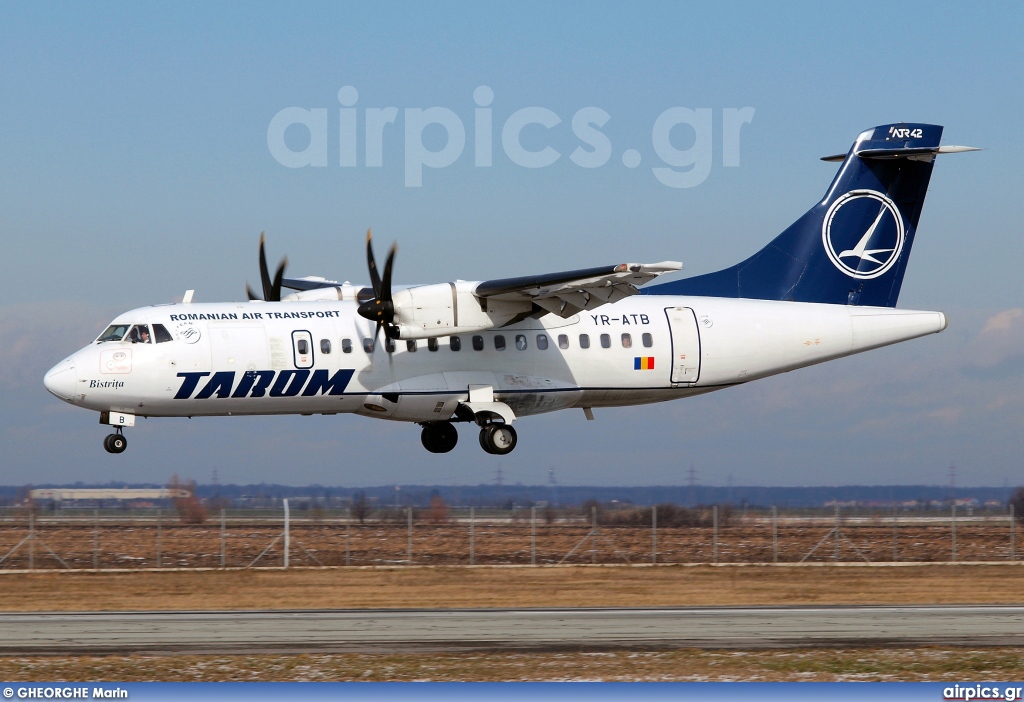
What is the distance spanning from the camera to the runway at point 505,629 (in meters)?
21.7

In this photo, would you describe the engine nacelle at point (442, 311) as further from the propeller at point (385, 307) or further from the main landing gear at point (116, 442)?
the main landing gear at point (116, 442)

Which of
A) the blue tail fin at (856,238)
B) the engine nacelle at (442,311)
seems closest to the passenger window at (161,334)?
the engine nacelle at (442,311)

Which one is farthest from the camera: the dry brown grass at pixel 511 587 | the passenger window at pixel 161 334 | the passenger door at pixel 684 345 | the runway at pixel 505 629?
the passenger door at pixel 684 345

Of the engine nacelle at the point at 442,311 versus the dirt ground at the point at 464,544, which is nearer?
the engine nacelle at the point at 442,311

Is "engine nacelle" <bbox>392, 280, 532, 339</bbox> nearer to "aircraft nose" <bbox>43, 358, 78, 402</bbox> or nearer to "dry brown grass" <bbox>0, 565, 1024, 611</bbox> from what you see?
"dry brown grass" <bbox>0, 565, 1024, 611</bbox>

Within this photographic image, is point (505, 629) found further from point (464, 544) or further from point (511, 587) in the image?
point (464, 544)

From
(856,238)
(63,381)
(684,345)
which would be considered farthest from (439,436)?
(856,238)

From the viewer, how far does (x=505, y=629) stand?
24047 mm

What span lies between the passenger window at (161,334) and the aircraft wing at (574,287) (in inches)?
287

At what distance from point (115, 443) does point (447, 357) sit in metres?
8.20

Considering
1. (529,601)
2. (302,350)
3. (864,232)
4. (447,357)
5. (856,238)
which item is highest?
(864,232)

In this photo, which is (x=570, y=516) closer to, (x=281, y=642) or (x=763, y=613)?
(x=763, y=613)

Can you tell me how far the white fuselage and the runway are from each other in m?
5.37

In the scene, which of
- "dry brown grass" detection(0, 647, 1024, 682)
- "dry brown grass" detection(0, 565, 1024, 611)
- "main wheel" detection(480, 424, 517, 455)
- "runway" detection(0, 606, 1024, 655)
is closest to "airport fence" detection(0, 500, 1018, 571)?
"dry brown grass" detection(0, 565, 1024, 611)
